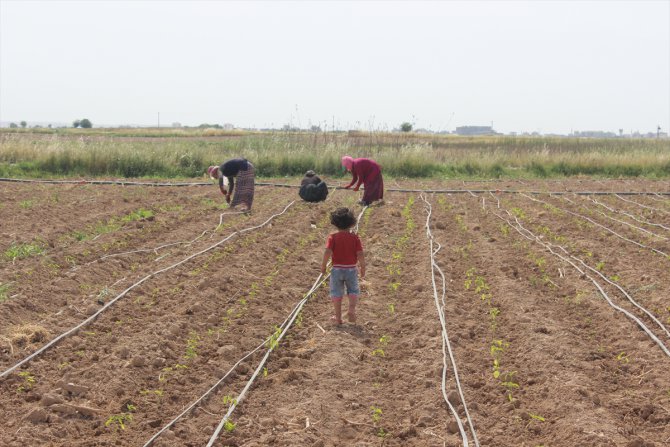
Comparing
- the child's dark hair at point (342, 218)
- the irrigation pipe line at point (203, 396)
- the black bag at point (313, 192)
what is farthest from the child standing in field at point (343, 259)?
the black bag at point (313, 192)

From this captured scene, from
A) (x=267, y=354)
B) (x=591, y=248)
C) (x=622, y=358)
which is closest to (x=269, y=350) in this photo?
(x=267, y=354)

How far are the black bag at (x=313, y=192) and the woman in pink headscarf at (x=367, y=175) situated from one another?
78 cm

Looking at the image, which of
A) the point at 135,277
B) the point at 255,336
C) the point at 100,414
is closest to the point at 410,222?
the point at 135,277

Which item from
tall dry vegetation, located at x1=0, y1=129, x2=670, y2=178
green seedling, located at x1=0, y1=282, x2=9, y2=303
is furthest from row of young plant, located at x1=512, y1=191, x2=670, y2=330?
tall dry vegetation, located at x1=0, y1=129, x2=670, y2=178

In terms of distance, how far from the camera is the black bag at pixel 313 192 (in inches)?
520

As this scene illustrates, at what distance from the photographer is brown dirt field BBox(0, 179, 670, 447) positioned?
433 centimetres

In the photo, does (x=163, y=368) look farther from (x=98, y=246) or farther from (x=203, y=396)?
(x=98, y=246)

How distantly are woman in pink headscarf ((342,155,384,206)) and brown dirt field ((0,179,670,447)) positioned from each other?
4.78ft

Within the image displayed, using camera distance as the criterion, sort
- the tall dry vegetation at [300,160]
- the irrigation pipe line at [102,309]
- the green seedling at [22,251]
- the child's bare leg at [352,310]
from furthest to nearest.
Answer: the tall dry vegetation at [300,160] < the green seedling at [22,251] < the child's bare leg at [352,310] < the irrigation pipe line at [102,309]

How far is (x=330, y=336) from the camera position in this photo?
5.89m

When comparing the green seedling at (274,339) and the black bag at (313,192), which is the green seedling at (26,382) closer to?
the green seedling at (274,339)

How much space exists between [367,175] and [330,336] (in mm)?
6902

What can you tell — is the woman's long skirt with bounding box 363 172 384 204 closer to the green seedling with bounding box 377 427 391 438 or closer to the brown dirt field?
the brown dirt field

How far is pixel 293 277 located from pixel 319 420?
11.8 feet
